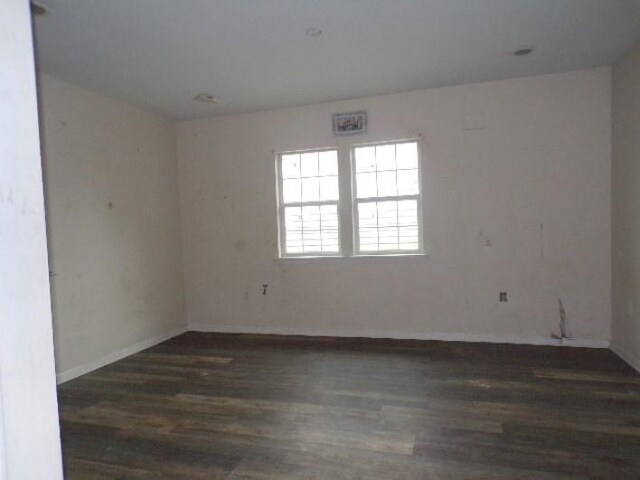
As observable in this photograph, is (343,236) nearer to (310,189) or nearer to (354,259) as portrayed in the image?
(354,259)

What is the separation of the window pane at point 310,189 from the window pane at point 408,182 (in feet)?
3.04

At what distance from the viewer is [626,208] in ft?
11.0

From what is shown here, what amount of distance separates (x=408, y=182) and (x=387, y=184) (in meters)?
0.23

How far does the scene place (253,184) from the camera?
4676 mm

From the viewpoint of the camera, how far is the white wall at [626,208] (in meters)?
3.17

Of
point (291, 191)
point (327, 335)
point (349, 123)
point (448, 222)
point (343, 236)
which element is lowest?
point (327, 335)

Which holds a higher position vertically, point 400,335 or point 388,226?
point 388,226

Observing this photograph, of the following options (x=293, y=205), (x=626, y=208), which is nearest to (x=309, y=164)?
(x=293, y=205)

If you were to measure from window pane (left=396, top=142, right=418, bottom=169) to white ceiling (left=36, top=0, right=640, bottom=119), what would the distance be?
1.93 feet

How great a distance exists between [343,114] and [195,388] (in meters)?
3.10

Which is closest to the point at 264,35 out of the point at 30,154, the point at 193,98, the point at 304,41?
the point at 304,41

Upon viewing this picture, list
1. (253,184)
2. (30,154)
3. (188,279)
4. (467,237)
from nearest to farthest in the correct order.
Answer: (30,154)
(467,237)
(253,184)
(188,279)

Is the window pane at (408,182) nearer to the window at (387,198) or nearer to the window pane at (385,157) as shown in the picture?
the window at (387,198)

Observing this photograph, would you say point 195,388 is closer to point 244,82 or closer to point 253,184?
point 253,184
